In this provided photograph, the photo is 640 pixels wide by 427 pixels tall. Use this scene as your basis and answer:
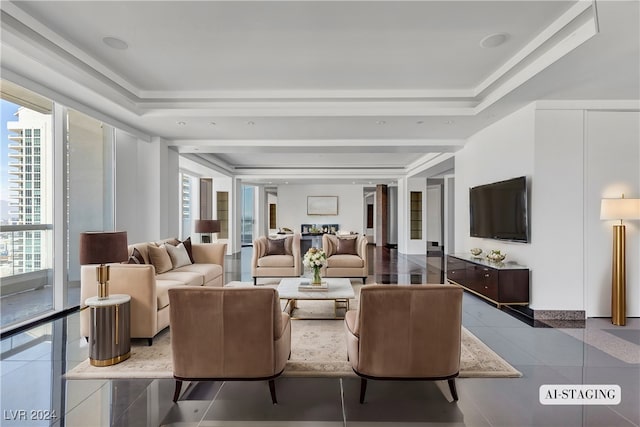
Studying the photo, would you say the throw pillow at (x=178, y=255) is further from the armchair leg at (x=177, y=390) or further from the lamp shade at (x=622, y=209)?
the lamp shade at (x=622, y=209)

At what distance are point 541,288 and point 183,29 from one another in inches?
198

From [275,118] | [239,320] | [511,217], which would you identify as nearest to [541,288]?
[511,217]

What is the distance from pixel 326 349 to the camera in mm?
3111

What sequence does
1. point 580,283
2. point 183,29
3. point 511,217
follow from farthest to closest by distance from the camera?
point 511,217 → point 580,283 → point 183,29

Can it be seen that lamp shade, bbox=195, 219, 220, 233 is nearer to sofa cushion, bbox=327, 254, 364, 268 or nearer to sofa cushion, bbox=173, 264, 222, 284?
sofa cushion, bbox=173, 264, 222, 284

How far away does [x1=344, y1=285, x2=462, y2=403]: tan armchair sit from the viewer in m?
2.13

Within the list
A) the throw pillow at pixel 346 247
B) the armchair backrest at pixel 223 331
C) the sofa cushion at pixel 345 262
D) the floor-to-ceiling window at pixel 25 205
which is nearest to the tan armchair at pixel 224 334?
the armchair backrest at pixel 223 331

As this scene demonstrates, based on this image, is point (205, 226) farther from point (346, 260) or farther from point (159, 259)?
point (346, 260)

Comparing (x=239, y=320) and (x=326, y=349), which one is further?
(x=326, y=349)

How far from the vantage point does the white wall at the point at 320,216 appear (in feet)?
43.4

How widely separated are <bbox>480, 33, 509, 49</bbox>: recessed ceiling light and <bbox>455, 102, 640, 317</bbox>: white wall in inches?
55.2

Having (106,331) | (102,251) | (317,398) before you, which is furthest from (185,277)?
(317,398)

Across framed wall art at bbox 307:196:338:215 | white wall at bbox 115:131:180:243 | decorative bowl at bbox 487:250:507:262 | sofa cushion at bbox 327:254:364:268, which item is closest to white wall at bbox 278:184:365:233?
framed wall art at bbox 307:196:338:215

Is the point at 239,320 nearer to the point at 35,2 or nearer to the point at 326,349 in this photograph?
the point at 326,349
